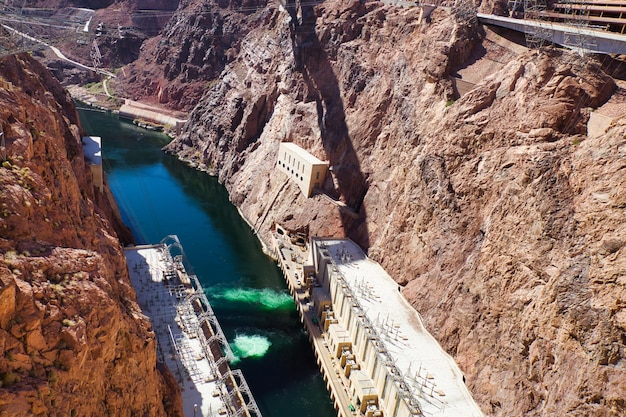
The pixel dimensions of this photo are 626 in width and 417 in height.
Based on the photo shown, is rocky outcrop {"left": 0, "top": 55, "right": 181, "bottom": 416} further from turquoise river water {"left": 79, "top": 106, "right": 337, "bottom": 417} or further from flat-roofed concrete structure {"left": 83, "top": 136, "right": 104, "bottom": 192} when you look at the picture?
flat-roofed concrete structure {"left": 83, "top": 136, "right": 104, "bottom": 192}

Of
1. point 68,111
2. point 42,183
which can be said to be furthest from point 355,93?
point 42,183

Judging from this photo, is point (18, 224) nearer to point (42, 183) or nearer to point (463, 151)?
point (42, 183)

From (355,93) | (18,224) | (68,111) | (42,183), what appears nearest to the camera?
(18,224)

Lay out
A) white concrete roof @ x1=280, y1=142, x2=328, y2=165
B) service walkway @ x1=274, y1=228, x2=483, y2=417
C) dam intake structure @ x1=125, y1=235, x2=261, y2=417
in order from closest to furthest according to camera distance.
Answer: dam intake structure @ x1=125, y1=235, x2=261, y2=417, service walkway @ x1=274, y1=228, x2=483, y2=417, white concrete roof @ x1=280, y1=142, x2=328, y2=165

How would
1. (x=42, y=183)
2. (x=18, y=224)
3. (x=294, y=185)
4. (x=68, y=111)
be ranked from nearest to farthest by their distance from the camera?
1. (x=18, y=224)
2. (x=42, y=183)
3. (x=68, y=111)
4. (x=294, y=185)

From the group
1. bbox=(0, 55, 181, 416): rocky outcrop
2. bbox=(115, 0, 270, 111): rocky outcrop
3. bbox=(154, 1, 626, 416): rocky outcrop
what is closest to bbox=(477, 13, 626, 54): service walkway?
bbox=(154, 1, 626, 416): rocky outcrop

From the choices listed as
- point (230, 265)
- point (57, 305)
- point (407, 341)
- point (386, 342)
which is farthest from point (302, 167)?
point (57, 305)
